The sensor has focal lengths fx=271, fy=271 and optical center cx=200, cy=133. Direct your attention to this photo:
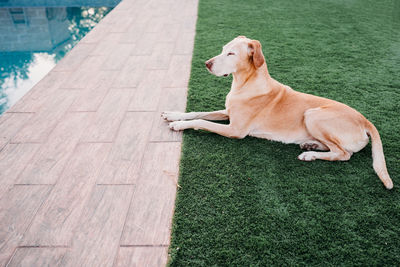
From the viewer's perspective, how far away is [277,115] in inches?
118

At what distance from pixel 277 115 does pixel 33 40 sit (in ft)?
26.6

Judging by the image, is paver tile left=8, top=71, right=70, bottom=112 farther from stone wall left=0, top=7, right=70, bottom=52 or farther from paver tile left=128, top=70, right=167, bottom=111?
stone wall left=0, top=7, right=70, bottom=52

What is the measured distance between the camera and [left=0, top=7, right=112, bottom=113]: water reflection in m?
5.84

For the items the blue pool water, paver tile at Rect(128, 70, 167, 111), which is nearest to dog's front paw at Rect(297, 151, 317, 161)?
paver tile at Rect(128, 70, 167, 111)

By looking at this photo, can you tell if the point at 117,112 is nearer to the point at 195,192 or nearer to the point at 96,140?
the point at 96,140

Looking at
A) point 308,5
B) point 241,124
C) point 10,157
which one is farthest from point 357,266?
point 308,5

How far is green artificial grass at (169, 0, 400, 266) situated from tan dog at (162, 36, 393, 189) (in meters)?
0.13

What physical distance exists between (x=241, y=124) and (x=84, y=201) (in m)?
1.76

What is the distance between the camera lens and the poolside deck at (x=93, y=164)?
6.53ft

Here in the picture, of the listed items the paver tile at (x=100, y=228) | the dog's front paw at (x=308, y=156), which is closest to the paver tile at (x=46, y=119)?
the paver tile at (x=100, y=228)

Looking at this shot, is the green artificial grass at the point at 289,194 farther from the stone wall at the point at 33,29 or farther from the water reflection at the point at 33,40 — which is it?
the stone wall at the point at 33,29

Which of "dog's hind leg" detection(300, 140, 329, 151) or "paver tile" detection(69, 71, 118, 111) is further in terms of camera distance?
"paver tile" detection(69, 71, 118, 111)

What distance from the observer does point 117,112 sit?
11.7ft

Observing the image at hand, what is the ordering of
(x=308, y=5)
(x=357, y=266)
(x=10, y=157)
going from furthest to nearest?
(x=308, y=5)
(x=10, y=157)
(x=357, y=266)
